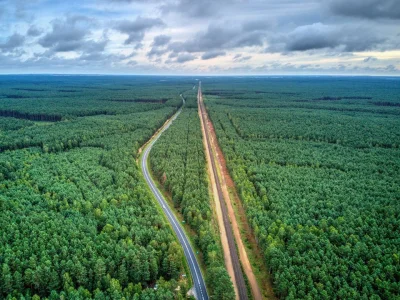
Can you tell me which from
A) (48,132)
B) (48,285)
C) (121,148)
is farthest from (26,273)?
(48,132)

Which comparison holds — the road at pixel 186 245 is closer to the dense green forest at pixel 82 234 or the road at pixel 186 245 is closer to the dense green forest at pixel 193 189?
the dense green forest at pixel 193 189

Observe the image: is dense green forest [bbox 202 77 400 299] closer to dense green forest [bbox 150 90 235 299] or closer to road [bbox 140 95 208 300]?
dense green forest [bbox 150 90 235 299]

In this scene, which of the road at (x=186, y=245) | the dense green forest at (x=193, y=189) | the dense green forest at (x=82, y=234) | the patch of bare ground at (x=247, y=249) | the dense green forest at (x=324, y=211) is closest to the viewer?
the dense green forest at (x=82, y=234)

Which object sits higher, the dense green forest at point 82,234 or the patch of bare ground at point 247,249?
the dense green forest at point 82,234

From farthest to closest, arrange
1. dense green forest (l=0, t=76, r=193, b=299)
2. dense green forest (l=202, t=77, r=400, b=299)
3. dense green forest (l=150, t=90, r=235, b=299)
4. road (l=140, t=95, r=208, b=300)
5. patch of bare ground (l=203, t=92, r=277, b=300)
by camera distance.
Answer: patch of bare ground (l=203, t=92, r=277, b=300), road (l=140, t=95, r=208, b=300), dense green forest (l=150, t=90, r=235, b=299), dense green forest (l=202, t=77, r=400, b=299), dense green forest (l=0, t=76, r=193, b=299)

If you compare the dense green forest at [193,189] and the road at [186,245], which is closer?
the dense green forest at [193,189]

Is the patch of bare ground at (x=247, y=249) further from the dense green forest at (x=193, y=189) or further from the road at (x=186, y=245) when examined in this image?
the road at (x=186, y=245)

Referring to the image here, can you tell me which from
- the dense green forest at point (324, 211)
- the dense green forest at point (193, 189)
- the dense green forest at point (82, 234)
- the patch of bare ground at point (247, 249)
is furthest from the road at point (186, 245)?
the dense green forest at point (324, 211)

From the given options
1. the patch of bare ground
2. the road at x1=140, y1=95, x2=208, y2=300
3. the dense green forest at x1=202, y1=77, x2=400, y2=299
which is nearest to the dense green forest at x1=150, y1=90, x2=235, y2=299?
the road at x1=140, y1=95, x2=208, y2=300

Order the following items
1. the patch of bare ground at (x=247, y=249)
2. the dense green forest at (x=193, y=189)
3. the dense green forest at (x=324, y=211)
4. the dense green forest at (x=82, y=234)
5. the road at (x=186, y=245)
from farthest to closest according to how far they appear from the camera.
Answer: the patch of bare ground at (x=247, y=249) → the road at (x=186, y=245) → the dense green forest at (x=193, y=189) → the dense green forest at (x=324, y=211) → the dense green forest at (x=82, y=234)

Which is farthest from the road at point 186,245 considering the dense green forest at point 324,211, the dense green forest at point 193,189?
the dense green forest at point 324,211
